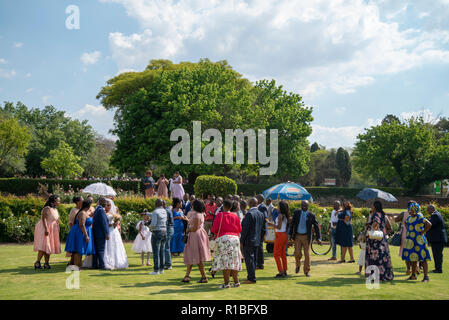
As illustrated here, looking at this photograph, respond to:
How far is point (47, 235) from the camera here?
35.8 feet

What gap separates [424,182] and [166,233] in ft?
149

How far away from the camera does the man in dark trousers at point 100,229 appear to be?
10.9m

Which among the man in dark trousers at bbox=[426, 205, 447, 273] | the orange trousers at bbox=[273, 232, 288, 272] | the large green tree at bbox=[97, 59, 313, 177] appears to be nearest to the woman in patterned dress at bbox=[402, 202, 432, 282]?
the man in dark trousers at bbox=[426, 205, 447, 273]

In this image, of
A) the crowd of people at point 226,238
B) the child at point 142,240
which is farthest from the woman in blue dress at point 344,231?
the child at point 142,240

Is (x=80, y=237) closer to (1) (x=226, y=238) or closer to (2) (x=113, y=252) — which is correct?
(2) (x=113, y=252)

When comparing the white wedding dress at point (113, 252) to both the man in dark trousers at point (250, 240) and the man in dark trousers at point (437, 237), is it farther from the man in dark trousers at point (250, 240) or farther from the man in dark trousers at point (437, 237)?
the man in dark trousers at point (437, 237)

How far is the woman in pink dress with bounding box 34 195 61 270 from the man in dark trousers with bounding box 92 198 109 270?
1208 mm

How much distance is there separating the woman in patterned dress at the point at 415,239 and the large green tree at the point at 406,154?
40827mm

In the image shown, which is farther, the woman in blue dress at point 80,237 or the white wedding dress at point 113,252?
the white wedding dress at point 113,252

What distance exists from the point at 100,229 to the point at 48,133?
56136mm

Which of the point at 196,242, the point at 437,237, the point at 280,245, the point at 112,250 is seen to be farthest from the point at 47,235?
the point at 437,237
